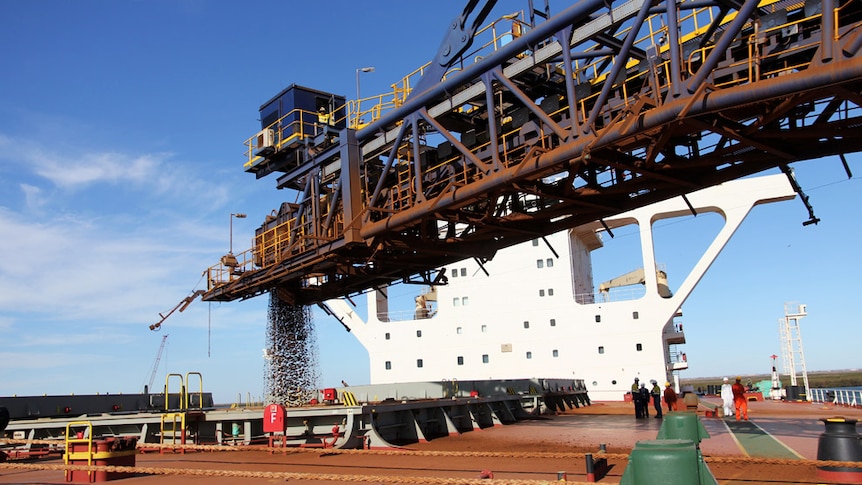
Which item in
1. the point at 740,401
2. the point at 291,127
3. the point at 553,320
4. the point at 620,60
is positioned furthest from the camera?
the point at 553,320

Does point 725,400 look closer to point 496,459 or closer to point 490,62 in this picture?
point 496,459

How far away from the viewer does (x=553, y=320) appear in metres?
34.2

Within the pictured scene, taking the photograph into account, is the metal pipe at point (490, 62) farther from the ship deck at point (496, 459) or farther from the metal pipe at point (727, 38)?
the ship deck at point (496, 459)

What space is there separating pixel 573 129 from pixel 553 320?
23467 mm

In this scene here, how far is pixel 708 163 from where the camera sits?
12.5 m

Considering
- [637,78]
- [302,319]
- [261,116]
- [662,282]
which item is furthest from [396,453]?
[662,282]

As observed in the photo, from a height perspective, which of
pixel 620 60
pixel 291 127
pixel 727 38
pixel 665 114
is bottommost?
pixel 665 114


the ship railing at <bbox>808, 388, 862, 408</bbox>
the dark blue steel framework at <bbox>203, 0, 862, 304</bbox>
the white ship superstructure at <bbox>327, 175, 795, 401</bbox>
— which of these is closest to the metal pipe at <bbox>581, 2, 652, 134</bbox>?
the dark blue steel framework at <bbox>203, 0, 862, 304</bbox>

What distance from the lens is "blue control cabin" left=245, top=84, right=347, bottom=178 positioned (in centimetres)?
2144

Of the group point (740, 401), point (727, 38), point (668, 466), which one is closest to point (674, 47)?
point (727, 38)

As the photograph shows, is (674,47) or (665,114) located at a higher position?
(674,47)

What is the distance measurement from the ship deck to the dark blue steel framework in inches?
203

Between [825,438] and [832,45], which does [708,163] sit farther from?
[825,438]

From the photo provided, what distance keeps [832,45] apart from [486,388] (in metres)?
17.2
